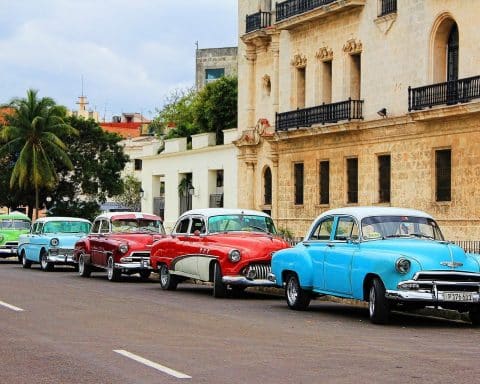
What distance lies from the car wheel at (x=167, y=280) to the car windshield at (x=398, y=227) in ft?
27.2

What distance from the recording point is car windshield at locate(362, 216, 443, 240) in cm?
1894

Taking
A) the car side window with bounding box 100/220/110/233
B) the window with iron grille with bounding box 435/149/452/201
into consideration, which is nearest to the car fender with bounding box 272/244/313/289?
the car side window with bounding box 100/220/110/233

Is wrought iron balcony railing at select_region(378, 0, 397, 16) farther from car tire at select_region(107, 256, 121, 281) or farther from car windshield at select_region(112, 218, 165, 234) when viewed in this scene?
car tire at select_region(107, 256, 121, 281)

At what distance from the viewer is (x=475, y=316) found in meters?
18.2

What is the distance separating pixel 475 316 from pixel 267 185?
34.1 meters

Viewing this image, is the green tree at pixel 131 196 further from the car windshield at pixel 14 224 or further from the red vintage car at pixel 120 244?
the red vintage car at pixel 120 244

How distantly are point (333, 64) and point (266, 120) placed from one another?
20.2 ft

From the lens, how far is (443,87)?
36375mm

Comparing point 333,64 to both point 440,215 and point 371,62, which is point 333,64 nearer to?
point 371,62

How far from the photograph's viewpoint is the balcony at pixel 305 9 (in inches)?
1688

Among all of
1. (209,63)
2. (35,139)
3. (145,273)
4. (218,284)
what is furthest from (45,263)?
(209,63)

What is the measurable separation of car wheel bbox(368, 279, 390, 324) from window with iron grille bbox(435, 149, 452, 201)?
20.0 metres

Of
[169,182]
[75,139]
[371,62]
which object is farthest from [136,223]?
[75,139]

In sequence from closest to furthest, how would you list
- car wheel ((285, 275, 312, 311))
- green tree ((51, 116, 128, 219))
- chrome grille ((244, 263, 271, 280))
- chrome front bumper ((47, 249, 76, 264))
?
1. car wheel ((285, 275, 312, 311))
2. chrome grille ((244, 263, 271, 280))
3. chrome front bumper ((47, 249, 76, 264))
4. green tree ((51, 116, 128, 219))
